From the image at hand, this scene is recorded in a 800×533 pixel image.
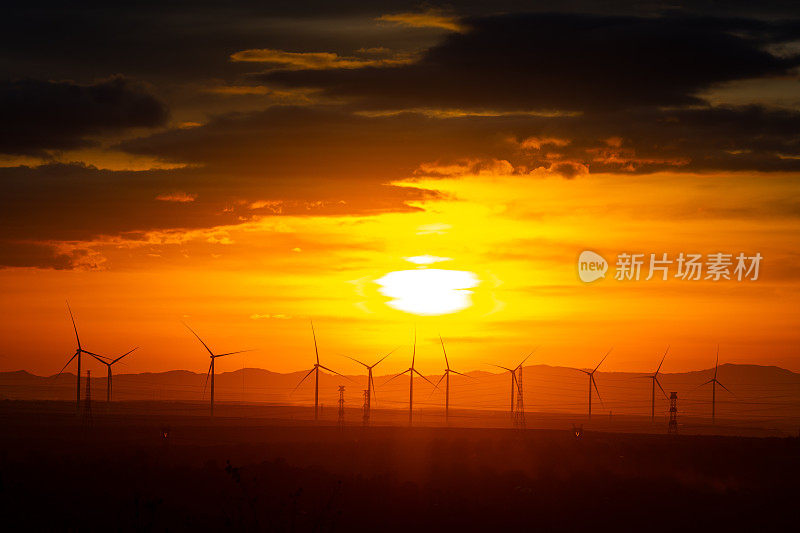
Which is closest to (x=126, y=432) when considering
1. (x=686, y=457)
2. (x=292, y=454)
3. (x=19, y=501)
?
(x=292, y=454)

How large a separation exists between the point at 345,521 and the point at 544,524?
11.1m

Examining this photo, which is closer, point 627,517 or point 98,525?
point 98,525

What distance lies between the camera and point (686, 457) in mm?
105625

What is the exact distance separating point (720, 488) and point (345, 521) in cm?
3683

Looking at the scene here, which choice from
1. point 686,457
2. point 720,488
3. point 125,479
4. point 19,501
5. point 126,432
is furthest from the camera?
point 126,432

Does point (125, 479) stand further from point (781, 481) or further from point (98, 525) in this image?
point (781, 481)

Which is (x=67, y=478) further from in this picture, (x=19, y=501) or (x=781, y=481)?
(x=781, y=481)

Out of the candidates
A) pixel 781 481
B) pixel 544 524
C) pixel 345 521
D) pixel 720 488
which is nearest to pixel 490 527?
pixel 544 524

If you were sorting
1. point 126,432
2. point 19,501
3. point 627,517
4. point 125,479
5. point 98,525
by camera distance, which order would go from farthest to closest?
point 126,432 < point 125,479 < point 627,517 < point 19,501 < point 98,525

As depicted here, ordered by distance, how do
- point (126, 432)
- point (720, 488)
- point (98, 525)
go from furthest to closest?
point (126, 432), point (720, 488), point (98, 525)

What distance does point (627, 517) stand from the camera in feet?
193

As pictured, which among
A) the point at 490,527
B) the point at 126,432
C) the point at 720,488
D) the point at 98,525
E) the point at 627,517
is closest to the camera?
the point at 98,525

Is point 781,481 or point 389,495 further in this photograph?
point 781,481

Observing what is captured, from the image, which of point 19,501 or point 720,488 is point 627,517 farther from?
point 19,501
